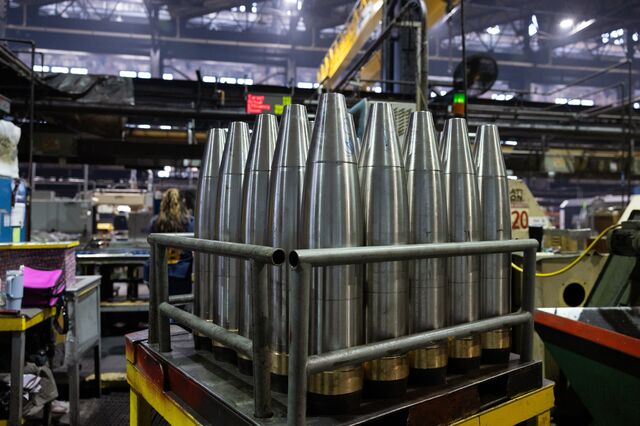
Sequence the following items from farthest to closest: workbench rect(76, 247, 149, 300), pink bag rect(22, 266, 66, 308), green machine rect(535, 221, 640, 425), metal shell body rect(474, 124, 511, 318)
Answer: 1. workbench rect(76, 247, 149, 300)
2. pink bag rect(22, 266, 66, 308)
3. green machine rect(535, 221, 640, 425)
4. metal shell body rect(474, 124, 511, 318)

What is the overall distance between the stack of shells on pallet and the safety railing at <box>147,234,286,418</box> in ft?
0.28

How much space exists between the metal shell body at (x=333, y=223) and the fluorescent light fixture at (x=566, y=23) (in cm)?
1655

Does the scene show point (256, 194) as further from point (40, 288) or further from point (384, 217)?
point (40, 288)

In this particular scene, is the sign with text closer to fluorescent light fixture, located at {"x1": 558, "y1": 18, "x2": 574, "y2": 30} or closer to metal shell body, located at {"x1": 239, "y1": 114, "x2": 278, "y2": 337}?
metal shell body, located at {"x1": 239, "y1": 114, "x2": 278, "y2": 337}

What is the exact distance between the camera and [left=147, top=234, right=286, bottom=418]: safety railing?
0.79m

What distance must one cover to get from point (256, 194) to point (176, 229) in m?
2.94

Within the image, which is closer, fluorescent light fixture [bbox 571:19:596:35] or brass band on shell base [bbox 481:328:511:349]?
brass band on shell base [bbox 481:328:511:349]

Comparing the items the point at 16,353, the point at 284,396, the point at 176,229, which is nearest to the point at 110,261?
the point at 176,229

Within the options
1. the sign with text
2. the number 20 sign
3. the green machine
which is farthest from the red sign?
the green machine

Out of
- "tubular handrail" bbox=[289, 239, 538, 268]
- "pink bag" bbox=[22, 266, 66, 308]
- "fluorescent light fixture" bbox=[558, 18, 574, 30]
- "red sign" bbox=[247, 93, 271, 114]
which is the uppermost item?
"fluorescent light fixture" bbox=[558, 18, 574, 30]

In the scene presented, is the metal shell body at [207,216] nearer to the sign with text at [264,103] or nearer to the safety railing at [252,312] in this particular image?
the safety railing at [252,312]

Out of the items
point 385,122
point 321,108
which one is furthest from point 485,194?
point 321,108

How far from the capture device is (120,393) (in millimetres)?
3582

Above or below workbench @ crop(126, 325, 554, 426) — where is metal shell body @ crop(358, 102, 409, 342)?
above
